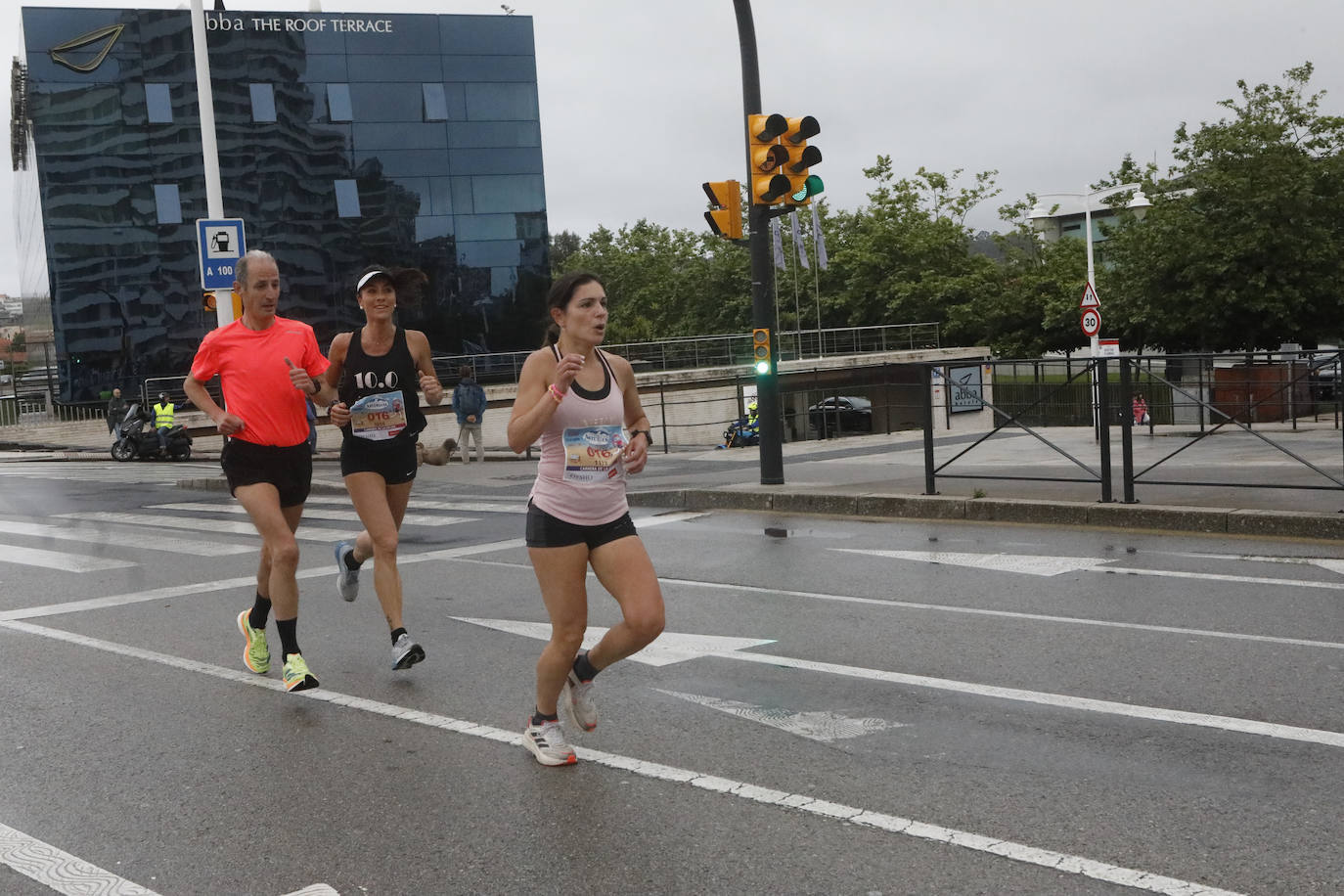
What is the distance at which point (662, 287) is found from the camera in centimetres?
6531

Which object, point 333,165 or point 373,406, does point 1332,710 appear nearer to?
point 373,406

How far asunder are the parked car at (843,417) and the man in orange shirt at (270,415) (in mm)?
21470

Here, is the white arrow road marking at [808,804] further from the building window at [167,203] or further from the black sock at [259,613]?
the building window at [167,203]

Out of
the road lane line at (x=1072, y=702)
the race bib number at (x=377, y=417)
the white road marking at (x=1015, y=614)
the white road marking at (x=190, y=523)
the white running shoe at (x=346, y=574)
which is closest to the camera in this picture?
the road lane line at (x=1072, y=702)

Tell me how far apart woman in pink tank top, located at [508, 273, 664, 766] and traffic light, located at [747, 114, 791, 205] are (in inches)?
360

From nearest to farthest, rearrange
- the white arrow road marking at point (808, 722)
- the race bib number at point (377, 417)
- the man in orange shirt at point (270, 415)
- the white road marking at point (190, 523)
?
the white arrow road marking at point (808, 722) < the man in orange shirt at point (270, 415) < the race bib number at point (377, 417) < the white road marking at point (190, 523)

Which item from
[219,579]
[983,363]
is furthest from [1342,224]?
[219,579]

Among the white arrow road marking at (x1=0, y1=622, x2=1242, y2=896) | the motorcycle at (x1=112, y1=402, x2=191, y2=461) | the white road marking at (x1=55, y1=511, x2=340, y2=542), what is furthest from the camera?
the motorcycle at (x1=112, y1=402, x2=191, y2=461)

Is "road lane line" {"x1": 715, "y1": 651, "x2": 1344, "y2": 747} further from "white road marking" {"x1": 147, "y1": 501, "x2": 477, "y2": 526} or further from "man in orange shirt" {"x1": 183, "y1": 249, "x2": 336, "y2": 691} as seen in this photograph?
"white road marking" {"x1": 147, "y1": 501, "x2": 477, "y2": 526}

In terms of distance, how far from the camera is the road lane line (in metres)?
4.86

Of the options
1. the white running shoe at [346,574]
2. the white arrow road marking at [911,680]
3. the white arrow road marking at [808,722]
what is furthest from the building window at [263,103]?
the white arrow road marking at [808,722]

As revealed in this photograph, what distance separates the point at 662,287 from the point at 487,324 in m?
21.2

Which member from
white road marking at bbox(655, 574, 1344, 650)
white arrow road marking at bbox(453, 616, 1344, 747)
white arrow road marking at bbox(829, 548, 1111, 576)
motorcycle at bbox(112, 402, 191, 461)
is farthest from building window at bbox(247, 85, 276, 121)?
white arrow road marking at bbox(453, 616, 1344, 747)

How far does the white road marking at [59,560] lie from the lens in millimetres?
10516
